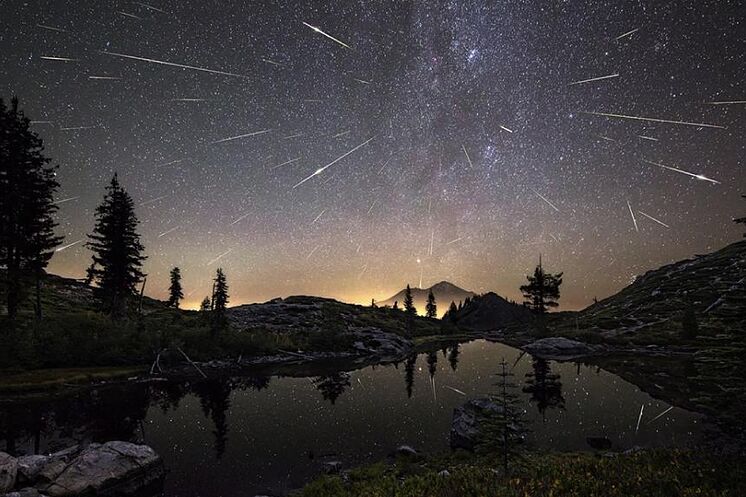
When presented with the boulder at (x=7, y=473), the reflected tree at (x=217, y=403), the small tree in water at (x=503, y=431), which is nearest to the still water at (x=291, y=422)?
the reflected tree at (x=217, y=403)

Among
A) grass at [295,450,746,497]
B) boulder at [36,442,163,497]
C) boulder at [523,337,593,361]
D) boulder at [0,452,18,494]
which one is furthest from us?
boulder at [523,337,593,361]

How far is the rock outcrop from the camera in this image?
467 inches

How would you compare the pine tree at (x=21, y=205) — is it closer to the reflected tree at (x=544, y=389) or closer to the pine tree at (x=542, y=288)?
the reflected tree at (x=544, y=389)

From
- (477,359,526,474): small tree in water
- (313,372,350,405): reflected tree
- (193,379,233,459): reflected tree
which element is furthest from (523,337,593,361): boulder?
(193,379,233,459): reflected tree

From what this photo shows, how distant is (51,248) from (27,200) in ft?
17.7

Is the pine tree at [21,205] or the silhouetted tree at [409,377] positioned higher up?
the pine tree at [21,205]

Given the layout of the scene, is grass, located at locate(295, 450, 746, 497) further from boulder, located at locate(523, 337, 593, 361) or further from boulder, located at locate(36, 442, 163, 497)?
boulder, located at locate(523, 337, 593, 361)

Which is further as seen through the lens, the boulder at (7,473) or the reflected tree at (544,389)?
the reflected tree at (544,389)

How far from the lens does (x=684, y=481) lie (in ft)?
29.9

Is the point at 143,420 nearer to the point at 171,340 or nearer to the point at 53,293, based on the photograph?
the point at 171,340

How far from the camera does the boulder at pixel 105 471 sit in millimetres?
12031

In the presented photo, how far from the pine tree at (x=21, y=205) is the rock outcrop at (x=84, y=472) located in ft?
98.4

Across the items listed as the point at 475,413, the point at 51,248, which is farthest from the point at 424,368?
the point at 51,248

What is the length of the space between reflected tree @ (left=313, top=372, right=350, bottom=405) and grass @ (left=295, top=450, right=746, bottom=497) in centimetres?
1717
